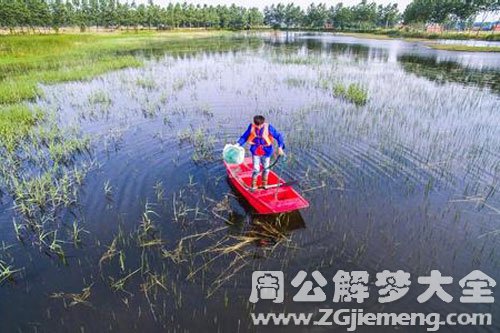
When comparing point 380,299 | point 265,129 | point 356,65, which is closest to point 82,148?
point 265,129

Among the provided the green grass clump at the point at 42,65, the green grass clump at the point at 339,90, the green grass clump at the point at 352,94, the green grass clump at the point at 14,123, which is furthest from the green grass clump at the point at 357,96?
the green grass clump at the point at 42,65

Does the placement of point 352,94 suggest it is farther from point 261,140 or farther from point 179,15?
point 179,15

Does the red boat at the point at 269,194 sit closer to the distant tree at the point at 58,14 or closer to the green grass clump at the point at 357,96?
the green grass clump at the point at 357,96

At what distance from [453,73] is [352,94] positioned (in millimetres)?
14638

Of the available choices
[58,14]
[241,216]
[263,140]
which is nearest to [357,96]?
[263,140]

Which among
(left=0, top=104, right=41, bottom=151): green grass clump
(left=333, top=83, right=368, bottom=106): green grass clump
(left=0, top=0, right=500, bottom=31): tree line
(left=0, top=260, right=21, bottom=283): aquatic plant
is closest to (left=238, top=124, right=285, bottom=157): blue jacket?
(left=0, top=260, right=21, bottom=283): aquatic plant

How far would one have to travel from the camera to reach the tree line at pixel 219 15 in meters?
68.6

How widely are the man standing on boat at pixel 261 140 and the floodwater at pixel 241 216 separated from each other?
1292mm

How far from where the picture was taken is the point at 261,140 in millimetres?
7797

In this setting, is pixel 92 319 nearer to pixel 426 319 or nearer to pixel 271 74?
pixel 426 319

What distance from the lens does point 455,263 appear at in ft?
20.8

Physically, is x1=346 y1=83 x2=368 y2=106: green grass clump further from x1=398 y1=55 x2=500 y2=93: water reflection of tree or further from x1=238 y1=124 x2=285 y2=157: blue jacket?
x1=238 y1=124 x2=285 y2=157: blue jacket

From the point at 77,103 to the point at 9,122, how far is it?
4.25 m

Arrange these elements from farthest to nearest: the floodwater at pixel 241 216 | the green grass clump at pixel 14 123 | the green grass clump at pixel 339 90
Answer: the green grass clump at pixel 339 90
the green grass clump at pixel 14 123
the floodwater at pixel 241 216
